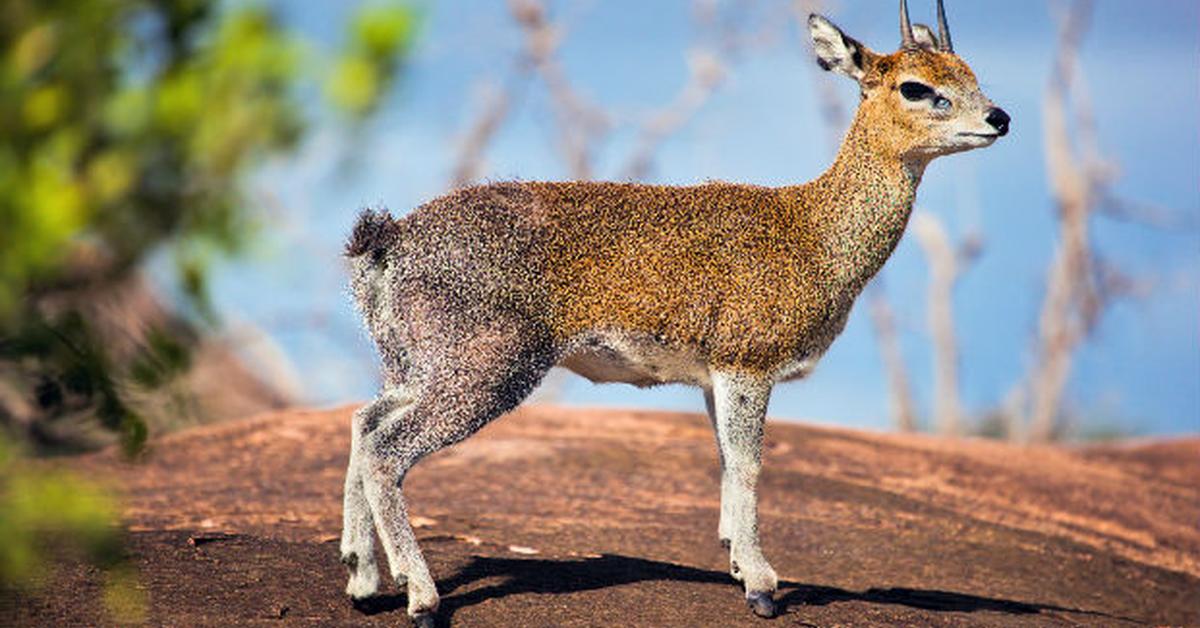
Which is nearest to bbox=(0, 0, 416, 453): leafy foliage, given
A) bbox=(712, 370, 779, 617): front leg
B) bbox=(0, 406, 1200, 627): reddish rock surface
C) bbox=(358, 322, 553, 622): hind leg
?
bbox=(0, 406, 1200, 627): reddish rock surface

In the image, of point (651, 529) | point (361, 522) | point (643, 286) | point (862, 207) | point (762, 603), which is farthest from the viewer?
point (651, 529)

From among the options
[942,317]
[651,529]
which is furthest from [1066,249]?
[651,529]

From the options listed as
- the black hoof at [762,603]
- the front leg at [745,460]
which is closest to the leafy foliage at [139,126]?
the front leg at [745,460]

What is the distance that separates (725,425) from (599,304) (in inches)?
38.3

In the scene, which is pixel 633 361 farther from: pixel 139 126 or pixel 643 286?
pixel 139 126

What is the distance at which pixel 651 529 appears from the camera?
11336 mm

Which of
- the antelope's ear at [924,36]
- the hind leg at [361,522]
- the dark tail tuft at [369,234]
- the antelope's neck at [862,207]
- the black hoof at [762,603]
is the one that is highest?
the antelope's ear at [924,36]

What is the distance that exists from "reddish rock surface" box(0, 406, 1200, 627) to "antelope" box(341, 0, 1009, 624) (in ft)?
2.20

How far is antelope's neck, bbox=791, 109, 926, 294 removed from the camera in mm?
8734

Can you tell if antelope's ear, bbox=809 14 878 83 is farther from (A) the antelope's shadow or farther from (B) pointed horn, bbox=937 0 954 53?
(A) the antelope's shadow

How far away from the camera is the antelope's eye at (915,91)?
8.52 metres

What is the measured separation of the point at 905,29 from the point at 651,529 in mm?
4214

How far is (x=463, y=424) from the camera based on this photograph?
7.81m

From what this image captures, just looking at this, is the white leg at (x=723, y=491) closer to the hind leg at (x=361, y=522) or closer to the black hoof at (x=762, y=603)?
the black hoof at (x=762, y=603)
